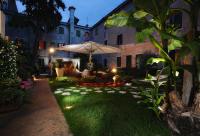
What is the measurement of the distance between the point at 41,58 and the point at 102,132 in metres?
29.8

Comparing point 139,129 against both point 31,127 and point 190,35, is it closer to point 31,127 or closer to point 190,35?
point 190,35

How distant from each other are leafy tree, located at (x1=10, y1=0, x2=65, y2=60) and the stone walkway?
2147 centimetres

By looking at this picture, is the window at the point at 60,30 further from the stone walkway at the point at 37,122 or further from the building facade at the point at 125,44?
the stone walkway at the point at 37,122

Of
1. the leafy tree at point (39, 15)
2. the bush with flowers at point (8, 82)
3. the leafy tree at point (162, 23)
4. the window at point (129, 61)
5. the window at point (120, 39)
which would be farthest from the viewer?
the leafy tree at point (39, 15)

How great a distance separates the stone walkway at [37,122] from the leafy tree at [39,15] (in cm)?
2147

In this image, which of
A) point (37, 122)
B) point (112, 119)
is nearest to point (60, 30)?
point (37, 122)

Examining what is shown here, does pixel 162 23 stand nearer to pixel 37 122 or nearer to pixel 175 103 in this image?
pixel 175 103

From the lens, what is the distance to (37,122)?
5789mm

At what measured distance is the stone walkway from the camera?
510 centimetres

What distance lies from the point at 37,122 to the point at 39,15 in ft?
76.8

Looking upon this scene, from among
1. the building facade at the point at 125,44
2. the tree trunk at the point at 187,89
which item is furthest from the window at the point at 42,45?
the tree trunk at the point at 187,89

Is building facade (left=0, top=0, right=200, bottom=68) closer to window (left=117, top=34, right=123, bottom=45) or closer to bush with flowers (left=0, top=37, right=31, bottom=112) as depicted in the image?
window (left=117, top=34, right=123, bottom=45)

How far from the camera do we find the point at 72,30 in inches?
1419

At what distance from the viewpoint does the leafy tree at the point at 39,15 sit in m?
27.1
